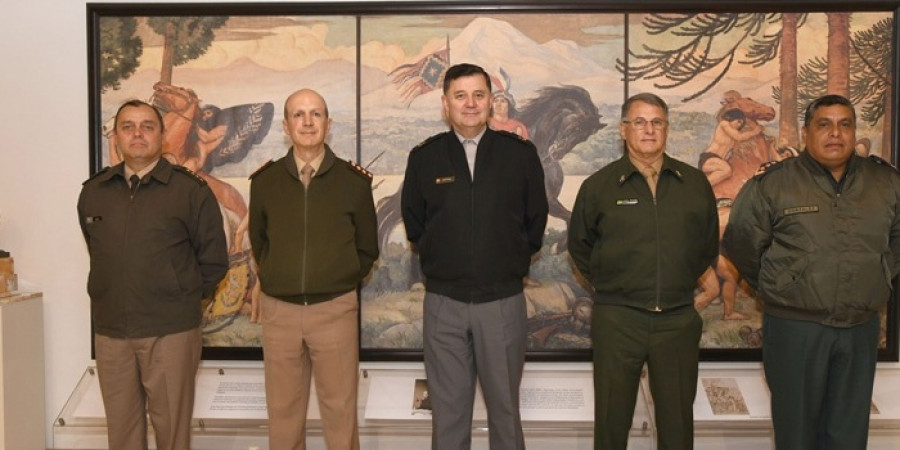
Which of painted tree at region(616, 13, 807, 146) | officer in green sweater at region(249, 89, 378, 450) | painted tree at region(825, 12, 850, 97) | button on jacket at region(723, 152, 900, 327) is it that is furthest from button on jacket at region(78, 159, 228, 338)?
painted tree at region(825, 12, 850, 97)

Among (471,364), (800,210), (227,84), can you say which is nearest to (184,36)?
(227,84)

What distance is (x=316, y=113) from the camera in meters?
3.36

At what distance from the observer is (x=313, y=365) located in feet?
11.2

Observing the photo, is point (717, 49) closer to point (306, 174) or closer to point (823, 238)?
point (823, 238)

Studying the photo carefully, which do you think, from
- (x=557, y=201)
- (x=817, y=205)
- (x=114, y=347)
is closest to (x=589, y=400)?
(x=557, y=201)

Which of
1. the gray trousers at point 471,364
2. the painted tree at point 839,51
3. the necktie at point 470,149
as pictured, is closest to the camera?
the gray trousers at point 471,364

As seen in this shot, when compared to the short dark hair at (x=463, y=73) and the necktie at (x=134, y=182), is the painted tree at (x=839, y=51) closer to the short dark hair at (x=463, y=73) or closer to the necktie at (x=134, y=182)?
the short dark hair at (x=463, y=73)

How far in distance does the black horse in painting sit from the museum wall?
2.54 m

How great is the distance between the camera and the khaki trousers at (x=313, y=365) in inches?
132

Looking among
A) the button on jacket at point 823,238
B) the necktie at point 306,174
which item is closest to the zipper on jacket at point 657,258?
the button on jacket at point 823,238

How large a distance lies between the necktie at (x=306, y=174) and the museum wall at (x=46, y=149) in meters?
1.54


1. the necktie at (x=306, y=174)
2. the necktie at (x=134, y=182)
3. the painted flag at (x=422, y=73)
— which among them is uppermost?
the painted flag at (x=422, y=73)

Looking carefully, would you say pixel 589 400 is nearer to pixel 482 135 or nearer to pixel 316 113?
pixel 482 135

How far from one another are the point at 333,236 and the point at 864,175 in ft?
7.95
